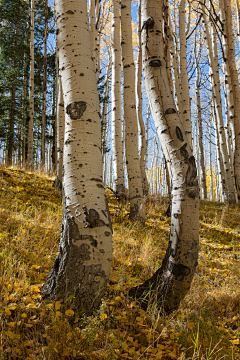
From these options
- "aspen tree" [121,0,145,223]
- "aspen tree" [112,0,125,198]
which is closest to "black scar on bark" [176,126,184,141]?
"aspen tree" [121,0,145,223]

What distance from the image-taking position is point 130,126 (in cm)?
458

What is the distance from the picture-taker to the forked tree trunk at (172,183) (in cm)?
177

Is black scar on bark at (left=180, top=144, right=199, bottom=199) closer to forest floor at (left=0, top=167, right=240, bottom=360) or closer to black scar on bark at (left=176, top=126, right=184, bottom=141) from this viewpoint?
black scar on bark at (left=176, top=126, right=184, bottom=141)

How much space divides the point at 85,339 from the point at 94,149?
1.39 metres

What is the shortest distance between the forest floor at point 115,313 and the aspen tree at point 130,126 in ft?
3.47

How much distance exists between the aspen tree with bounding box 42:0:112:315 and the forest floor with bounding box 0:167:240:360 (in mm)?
170

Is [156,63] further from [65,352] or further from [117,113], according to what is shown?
[117,113]

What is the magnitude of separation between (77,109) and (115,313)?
171 cm

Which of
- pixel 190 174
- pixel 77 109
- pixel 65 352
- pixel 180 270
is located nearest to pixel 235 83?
pixel 190 174

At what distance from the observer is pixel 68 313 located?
1539 millimetres

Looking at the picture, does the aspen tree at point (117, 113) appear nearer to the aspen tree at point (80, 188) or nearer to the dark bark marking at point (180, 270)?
the aspen tree at point (80, 188)

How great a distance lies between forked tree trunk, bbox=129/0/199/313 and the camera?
177cm

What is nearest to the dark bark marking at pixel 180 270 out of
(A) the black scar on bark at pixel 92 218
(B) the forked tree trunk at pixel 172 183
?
(B) the forked tree trunk at pixel 172 183

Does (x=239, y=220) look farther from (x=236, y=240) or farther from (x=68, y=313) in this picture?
(x=68, y=313)
